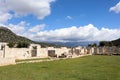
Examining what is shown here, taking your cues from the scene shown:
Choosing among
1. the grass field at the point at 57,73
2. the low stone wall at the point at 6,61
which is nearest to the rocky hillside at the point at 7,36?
the low stone wall at the point at 6,61

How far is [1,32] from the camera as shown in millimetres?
130875

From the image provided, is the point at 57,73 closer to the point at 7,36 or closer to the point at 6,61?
the point at 6,61

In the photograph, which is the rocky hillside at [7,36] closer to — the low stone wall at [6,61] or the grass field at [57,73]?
the low stone wall at [6,61]

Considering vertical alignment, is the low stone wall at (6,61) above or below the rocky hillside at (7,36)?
below

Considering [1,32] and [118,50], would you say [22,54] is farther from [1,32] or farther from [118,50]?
[1,32]

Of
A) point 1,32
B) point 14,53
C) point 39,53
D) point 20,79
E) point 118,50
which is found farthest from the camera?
point 1,32

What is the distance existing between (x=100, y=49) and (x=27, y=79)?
72911mm

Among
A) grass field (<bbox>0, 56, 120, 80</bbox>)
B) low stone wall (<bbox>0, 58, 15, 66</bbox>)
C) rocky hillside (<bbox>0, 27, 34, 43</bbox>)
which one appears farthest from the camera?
rocky hillside (<bbox>0, 27, 34, 43</bbox>)

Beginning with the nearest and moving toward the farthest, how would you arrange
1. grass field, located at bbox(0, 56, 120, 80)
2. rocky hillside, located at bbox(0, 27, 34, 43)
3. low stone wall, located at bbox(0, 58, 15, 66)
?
grass field, located at bbox(0, 56, 120, 80) < low stone wall, located at bbox(0, 58, 15, 66) < rocky hillside, located at bbox(0, 27, 34, 43)

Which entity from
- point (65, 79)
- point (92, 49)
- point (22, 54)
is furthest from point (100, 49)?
point (65, 79)

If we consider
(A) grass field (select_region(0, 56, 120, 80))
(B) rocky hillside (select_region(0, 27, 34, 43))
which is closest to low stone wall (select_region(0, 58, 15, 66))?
(A) grass field (select_region(0, 56, 120, 80))

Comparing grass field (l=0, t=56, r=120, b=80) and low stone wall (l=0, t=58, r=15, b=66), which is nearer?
grass field (l=0, t=56, r=120, b=80)

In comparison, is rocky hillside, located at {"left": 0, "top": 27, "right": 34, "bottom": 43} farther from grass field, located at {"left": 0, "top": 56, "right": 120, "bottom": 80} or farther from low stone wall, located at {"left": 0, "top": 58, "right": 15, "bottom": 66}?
grass field, located at {"left": 0, "top": 56, "right": 120, "bottom": 80}

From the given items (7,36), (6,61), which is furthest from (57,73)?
(7,36)
